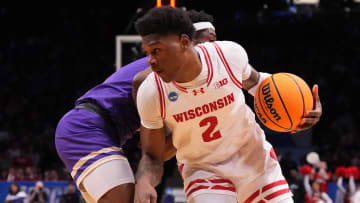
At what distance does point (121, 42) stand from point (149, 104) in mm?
3819

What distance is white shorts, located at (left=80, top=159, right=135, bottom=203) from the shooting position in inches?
119

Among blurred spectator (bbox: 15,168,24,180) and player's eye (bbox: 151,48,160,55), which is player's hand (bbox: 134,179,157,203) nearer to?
player's eye (bbox: 151,48,160,55)

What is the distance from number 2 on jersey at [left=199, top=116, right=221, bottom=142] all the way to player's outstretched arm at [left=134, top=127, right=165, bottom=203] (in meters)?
0.23

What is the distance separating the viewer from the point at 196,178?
309 cm

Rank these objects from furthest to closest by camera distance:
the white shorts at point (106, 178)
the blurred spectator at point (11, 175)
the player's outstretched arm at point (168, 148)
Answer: the blurred spectator at point (11, 175), the player's outstretched arm at point (168, 148), the white shorts at point (106, 178)

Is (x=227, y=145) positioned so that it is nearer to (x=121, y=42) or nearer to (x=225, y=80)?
(x=225, y=80)

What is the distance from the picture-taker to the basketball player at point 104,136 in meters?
3.05

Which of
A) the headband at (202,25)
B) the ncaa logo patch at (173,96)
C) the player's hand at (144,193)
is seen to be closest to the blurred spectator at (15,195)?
the headband at (202,25)

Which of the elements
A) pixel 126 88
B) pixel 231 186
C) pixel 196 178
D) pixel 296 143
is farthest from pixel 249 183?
pixel 296 143

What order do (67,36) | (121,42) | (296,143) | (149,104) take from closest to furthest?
(149,104) → (121,42) → (296,143) → (67,36)

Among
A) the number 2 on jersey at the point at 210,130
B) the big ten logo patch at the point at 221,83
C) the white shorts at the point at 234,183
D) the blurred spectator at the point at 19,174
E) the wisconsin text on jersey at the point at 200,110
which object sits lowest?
the blurred spectator at the point at 19,174

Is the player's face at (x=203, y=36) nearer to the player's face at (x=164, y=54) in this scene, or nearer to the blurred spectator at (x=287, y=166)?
the player's face at (x=164, y=54)

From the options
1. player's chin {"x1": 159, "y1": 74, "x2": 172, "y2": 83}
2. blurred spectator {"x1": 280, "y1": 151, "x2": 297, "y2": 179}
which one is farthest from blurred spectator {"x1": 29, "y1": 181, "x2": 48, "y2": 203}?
player's chin {"x1": 159, "y1": 74, "x2": 172, "y2": 83}

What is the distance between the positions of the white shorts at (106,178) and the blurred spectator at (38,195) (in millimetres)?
8077
